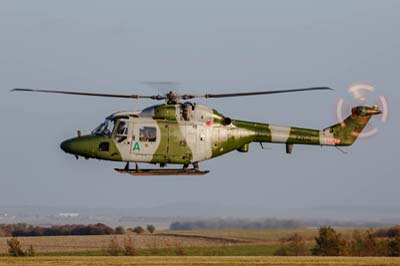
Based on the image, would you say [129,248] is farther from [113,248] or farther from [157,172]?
[157,172]

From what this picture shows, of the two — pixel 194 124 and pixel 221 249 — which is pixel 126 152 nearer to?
pixel 194 124

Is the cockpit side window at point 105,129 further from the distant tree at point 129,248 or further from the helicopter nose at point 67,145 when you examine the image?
the distant tree at point 129,248

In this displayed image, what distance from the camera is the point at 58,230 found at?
10231 centimetres

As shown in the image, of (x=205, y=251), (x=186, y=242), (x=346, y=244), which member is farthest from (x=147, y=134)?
(x=186, y=242)

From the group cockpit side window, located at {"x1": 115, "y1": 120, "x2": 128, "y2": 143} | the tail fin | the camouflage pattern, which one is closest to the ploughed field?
the tail fin

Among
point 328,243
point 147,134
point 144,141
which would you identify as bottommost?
point 328,243

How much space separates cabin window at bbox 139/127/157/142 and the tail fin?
374 inches

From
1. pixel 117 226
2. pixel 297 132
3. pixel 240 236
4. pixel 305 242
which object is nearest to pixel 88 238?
pixel 117 226

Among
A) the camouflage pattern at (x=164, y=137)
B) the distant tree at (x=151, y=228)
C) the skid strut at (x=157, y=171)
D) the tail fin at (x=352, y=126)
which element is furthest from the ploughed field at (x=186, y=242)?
the skid strut at (x=157, y=171)

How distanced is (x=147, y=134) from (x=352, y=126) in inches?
438

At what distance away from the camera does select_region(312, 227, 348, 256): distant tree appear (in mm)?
79188

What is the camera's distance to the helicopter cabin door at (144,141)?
157 feet

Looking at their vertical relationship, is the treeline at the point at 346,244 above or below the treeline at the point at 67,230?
below

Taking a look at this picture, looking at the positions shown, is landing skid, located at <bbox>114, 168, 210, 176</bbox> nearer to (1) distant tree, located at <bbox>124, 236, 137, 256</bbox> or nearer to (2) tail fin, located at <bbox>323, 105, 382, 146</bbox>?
(2) tail fin, located at <bbox>323, 105, 382, 146</bbox>
